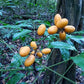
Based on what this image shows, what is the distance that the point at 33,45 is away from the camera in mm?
772

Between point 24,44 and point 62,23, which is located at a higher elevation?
point 62,23

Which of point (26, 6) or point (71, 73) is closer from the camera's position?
point (71, 73)

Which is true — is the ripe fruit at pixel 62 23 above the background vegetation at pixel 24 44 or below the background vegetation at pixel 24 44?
above

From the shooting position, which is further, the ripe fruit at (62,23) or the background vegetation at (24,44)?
the background vegetation at (24,44)

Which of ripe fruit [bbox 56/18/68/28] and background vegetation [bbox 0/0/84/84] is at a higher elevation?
ripe fruit [bbox 56/18/68/28]

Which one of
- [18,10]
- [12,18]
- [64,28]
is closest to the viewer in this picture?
[64,28]

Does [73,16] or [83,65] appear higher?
[73,16]

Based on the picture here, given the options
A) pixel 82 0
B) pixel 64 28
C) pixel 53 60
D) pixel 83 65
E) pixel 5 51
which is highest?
pixel 82 0

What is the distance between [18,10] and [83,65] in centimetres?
547

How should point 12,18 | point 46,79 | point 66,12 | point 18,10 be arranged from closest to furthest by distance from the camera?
point 66,12, point 46,79, point 12,18, point 18,10

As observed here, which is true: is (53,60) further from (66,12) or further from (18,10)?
(18,10)

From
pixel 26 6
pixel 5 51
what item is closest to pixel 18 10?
pixel 26 6

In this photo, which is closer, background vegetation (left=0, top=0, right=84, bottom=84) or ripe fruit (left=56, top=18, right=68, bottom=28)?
ripe fruit (left=56, top=18, right=68, bottom=28)

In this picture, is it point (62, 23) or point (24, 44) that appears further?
point (24, 44)
